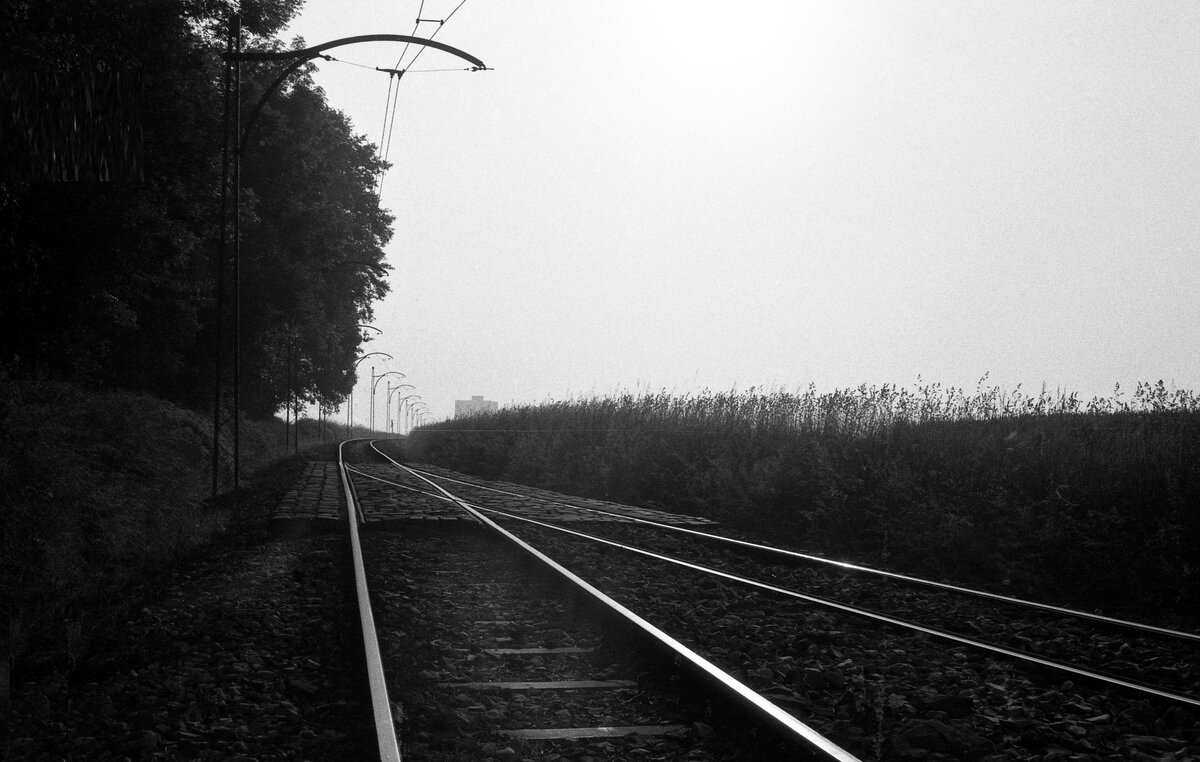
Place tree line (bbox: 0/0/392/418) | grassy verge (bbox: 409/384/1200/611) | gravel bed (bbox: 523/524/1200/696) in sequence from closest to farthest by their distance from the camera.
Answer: gravel bed (bbox: 523/524/1200/696) → grassy verge (bbox: 409/384/1200/611) → tree line (bbox: 0/0/392/418)

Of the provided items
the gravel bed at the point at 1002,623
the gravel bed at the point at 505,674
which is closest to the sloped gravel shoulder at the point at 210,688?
the gravel bed at the point at 505,674

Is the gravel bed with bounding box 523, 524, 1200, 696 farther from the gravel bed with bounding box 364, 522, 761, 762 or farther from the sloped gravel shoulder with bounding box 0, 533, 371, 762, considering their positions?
the sloped gravel shoulder with bounding box 0, 533, 371, 762

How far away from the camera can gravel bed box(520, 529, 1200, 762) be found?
13.4ft

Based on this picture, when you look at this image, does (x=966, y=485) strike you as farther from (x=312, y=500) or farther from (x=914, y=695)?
(x=312, y=500)

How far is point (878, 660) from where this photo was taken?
5613 mm

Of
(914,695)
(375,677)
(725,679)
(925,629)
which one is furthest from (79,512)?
(914,695)

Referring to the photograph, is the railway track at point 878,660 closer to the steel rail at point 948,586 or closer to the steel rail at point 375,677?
the steel rail at point 948,586

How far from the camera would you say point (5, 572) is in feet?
29.7

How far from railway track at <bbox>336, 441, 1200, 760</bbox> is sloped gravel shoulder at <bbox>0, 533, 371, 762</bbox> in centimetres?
68

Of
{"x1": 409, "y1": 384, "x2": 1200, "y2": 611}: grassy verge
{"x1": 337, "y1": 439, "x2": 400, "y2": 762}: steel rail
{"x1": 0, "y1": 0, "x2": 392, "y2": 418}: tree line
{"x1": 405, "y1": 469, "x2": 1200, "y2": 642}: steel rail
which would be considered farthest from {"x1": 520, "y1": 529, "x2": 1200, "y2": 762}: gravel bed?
{"x1": 0, "y1": 0, "x2": 392, "y2": 418}: tree line

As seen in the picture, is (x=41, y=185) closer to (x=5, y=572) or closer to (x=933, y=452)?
(x=5, y=572)

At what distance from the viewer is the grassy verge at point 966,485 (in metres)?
8.73

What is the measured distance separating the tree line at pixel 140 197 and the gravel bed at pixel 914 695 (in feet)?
31.0

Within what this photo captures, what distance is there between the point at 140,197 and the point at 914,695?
19169 mm
